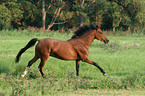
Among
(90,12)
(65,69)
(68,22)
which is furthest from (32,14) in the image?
(65,69)

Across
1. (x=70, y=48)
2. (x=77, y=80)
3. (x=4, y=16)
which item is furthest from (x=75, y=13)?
(x=77, y=80)

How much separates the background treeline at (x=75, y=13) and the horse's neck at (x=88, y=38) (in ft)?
70.6

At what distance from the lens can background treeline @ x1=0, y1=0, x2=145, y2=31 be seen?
3169cm

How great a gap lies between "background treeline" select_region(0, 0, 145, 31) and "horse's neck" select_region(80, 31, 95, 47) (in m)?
21.5

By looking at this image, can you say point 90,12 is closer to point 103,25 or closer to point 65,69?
point 103,25

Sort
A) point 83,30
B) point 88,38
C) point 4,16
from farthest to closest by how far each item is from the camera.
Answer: point 4,16
point 83,30
point 88,38

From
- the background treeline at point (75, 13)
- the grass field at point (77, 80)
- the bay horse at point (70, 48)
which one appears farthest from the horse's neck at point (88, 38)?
the background treeline at point (75, 13)

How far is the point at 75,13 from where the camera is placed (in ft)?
112

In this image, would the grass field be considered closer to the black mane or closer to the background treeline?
the black mane

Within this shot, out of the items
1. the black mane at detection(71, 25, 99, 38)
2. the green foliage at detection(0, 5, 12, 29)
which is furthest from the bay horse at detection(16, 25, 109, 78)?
the green foliage at detection(0, 5, 12, 29)

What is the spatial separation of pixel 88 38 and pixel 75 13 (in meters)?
24.2

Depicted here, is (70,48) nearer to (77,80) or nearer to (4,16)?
(77,80)

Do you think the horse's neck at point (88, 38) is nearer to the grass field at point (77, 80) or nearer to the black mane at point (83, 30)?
the black mane at point (83, 30)

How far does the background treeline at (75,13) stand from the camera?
3169 cm
